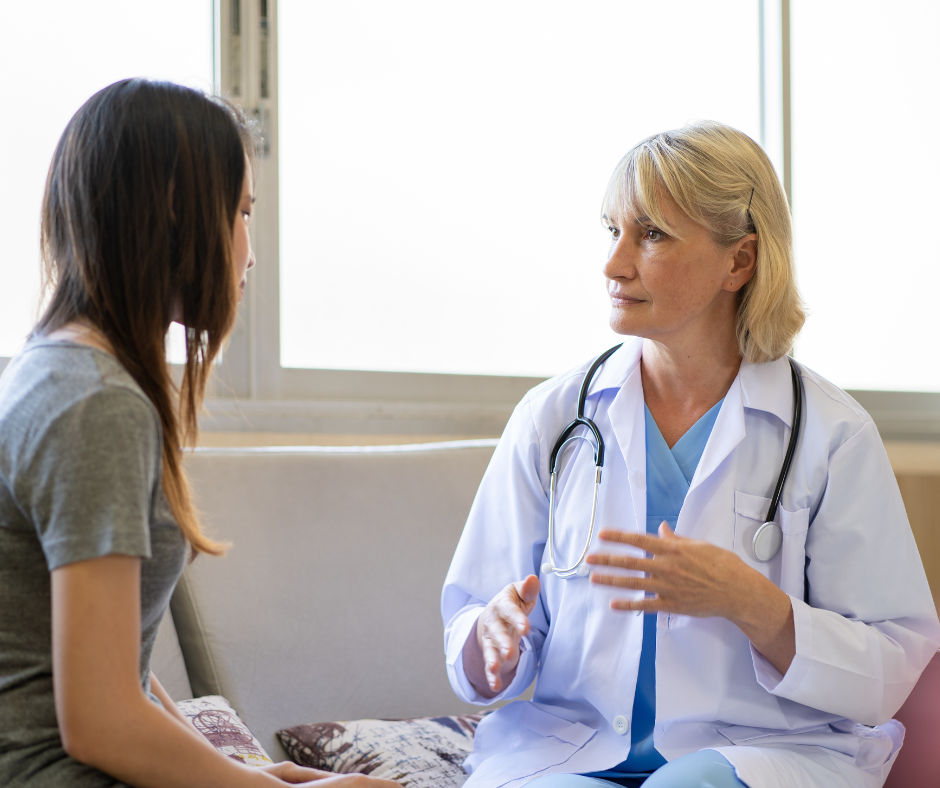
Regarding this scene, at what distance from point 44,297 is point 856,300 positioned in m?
2.60

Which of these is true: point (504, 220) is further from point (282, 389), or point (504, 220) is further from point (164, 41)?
point (164, 41)

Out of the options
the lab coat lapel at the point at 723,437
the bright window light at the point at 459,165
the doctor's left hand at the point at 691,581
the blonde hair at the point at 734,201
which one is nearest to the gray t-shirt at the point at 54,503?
the doctor's left hand at the point at 691,581

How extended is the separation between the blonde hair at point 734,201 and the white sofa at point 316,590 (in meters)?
0.73

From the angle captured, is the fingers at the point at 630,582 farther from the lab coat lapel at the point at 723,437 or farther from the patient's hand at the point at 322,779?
the patient's hand at the point at 322,779

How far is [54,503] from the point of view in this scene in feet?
2.39

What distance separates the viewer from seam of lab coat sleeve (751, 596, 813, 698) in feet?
3.66

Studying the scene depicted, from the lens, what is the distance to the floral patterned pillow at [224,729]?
48.7 inches

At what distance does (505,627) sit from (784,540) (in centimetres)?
42

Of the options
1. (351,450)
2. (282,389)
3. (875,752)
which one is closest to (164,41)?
(282,389)

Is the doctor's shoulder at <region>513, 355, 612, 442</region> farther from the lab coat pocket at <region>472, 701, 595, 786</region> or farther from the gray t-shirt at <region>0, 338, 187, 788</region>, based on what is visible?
the gray t-shirt at <region>0, 338, 187, 788</region>

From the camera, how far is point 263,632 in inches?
62.7

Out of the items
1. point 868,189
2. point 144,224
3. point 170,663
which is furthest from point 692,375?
point 868,189

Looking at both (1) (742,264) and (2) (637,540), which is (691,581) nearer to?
(2) (637,540)

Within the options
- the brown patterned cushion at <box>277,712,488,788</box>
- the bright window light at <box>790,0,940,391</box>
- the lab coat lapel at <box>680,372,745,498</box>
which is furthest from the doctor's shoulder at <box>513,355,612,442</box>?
the bright window light at <box>790,0,940,391</box>
